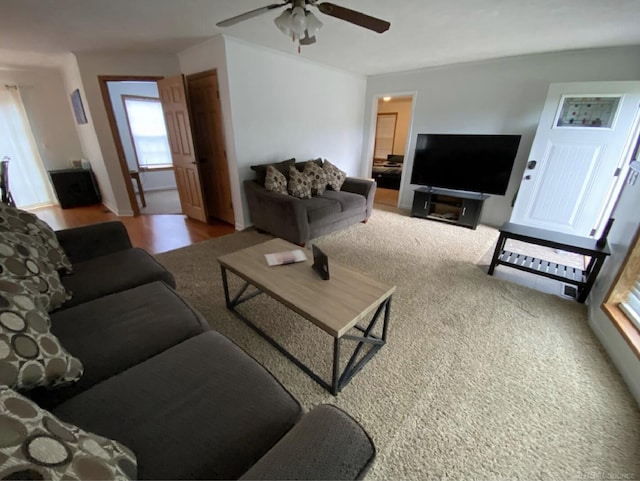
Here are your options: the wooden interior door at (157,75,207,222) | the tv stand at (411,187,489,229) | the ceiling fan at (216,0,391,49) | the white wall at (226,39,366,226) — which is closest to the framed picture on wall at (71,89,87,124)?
the wooden interior door at (157,75,207,222)

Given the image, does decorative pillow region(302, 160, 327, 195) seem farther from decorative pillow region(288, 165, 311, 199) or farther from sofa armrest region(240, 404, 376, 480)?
sofa armrest region(240, 404, 376, 480)

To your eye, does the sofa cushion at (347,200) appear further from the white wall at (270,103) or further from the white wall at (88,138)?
the white wall at (88,138)

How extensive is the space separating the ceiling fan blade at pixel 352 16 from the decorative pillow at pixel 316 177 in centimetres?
200

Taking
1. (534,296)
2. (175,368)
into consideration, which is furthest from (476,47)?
(175,368)

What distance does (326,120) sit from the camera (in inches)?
175

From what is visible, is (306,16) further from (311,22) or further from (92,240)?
(92,240)

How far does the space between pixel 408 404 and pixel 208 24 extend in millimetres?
3488

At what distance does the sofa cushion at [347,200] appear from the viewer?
349 centimetres

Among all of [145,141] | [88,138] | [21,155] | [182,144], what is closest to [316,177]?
[182,144]

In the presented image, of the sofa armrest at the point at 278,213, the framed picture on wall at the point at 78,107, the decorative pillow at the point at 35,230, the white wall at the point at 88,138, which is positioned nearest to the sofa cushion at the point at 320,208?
the sofa armrest at the point at 278,213

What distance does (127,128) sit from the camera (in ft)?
17.7

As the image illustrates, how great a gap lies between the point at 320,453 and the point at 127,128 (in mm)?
6750

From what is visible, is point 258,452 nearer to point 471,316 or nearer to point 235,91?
point 471,316

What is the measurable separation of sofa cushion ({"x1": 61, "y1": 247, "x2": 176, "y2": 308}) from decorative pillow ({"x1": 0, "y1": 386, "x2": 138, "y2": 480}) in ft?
3.49
